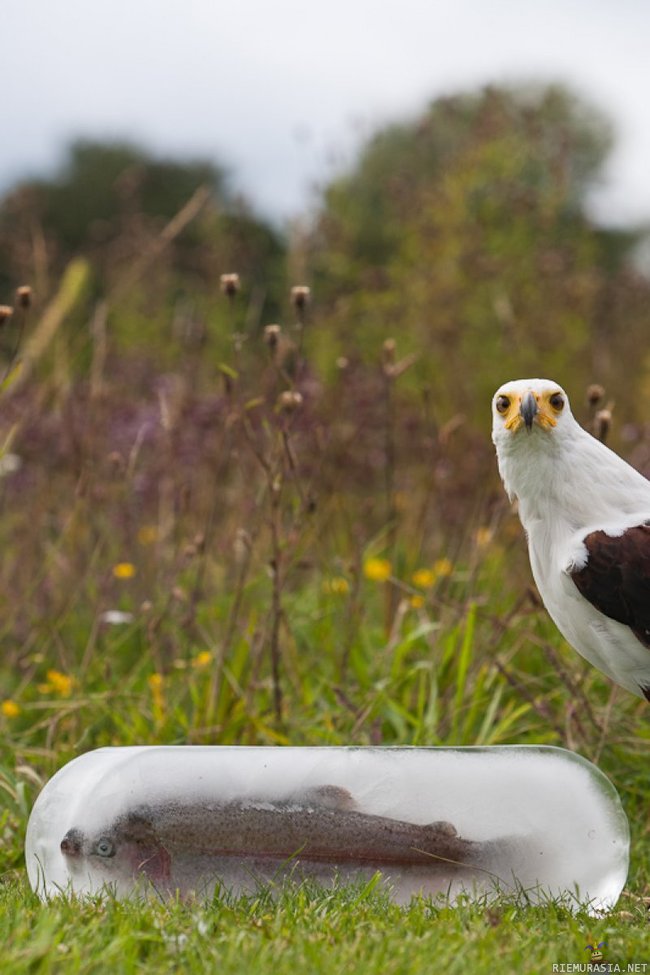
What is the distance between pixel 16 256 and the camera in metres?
7.12

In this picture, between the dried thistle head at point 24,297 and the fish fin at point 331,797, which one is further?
the dried thistle head at point 24,297

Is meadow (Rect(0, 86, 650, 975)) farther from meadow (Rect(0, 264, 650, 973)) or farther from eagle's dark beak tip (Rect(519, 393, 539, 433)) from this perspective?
eagle's dark beak tip (Rect(519, 393, 539, 433))

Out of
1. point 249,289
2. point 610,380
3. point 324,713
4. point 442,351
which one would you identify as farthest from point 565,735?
point 249,289

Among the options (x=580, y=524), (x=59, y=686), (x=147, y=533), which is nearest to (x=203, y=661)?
(x=59, y=686)

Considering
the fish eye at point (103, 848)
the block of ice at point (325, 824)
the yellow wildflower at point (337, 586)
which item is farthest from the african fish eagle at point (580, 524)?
the yellow wildflower at point (337, 586)

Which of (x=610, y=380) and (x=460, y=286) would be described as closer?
(x=460, y=286)

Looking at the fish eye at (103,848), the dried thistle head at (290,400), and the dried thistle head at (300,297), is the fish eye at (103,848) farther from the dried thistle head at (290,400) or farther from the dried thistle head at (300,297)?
the dried thistle head at (300,297)

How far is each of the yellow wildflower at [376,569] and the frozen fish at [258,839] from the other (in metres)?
1.70

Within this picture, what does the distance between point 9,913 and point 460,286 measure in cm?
582

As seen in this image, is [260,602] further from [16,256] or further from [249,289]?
[249,289]

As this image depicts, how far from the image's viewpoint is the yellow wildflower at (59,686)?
4.75 meters

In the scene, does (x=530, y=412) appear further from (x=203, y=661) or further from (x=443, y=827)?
(x=203, y=661)

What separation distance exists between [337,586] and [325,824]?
70.9 inches

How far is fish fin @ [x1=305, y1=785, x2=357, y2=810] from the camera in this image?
11.3 ft
